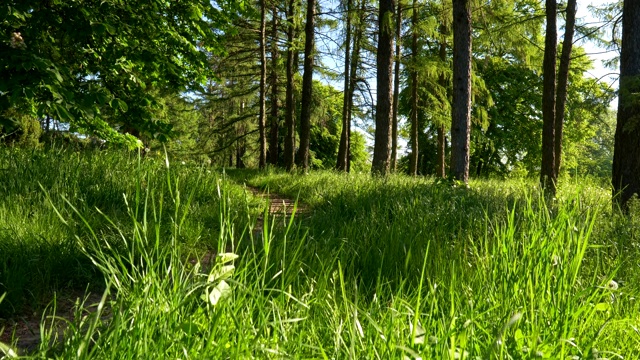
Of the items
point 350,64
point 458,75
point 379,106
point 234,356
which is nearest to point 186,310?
point 234,356

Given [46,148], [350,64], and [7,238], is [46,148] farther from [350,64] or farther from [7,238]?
[350,64]

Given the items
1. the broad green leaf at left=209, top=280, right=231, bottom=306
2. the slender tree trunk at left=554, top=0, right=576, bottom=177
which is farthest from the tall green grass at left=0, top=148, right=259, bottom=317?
the slender tree trunk at left=554, top=0, right=576, bottom=177

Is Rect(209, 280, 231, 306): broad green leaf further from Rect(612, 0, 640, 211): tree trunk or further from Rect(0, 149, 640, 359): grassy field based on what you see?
Rect(612, 0, 640, 211): tree trunk

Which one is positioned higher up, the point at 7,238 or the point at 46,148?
the point at 46,148

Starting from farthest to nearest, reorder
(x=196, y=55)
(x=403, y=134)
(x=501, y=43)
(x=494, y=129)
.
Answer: (x=403, y=134), (x=494, y=129), (x=501, y=43), (x=196, y=55)

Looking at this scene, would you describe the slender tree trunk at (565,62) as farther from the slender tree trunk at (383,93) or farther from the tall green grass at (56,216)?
the tall green grass at (56,216)

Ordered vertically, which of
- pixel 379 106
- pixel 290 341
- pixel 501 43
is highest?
pixel 501 43

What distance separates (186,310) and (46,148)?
588 cm

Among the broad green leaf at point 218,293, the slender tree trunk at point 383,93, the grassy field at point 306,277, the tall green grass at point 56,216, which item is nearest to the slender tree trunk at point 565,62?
the slender tree trunk at point 383,93

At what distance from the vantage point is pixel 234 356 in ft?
4.56

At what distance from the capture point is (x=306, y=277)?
7.00 ft

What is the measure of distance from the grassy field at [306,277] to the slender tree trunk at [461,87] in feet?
12.2

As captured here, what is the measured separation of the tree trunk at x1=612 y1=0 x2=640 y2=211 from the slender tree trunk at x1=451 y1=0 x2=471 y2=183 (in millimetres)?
2748

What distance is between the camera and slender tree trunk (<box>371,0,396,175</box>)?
12445 millimetres
